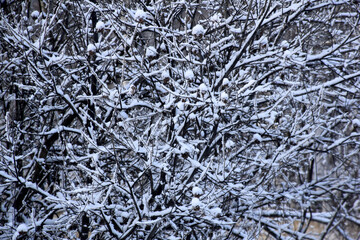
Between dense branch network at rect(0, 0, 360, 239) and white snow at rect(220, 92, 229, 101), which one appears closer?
white snow at rect(220, 92, 229, 101)

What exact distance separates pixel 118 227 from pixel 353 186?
437cm

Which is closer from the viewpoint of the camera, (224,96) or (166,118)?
(224,96)

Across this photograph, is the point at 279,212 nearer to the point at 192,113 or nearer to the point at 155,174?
the point at 155,174

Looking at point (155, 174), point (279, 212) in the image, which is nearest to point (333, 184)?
point (279, 212)

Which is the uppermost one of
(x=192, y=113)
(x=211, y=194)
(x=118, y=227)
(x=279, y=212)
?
(x=192, y=113)

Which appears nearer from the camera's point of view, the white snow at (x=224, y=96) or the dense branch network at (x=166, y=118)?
the white snow at (x=224, y=96)

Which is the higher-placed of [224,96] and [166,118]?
[224,96]

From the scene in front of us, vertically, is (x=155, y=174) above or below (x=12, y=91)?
below

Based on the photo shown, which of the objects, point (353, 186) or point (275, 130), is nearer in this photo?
point (275, 130)

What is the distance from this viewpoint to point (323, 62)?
467 centimetres

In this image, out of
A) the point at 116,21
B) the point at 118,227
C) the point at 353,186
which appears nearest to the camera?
the point at 118,227

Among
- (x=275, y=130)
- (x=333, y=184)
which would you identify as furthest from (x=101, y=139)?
(x=333, y=184)

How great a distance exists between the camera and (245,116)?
4.43 meters

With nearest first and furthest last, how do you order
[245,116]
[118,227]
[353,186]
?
1. [118,227]
2. [245,116]
3. [353,186]
